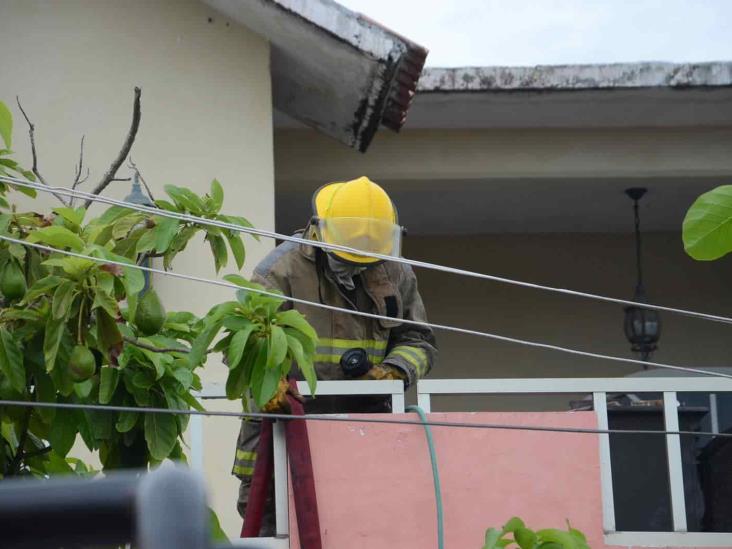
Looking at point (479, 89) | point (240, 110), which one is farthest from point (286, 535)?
point (479, 89)

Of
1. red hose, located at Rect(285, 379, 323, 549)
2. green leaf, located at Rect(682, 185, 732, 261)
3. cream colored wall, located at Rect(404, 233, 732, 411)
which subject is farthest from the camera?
cream colored wall, located at Rect(404, 233, 732, 411)

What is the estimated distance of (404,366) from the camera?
5145 mm

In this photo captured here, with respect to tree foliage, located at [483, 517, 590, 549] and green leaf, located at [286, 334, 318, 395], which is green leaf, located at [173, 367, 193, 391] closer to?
green leaf, located at [286, 334, 318, 395]

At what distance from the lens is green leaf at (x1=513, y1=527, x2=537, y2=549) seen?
3.91m

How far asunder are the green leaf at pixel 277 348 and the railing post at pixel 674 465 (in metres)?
2.26

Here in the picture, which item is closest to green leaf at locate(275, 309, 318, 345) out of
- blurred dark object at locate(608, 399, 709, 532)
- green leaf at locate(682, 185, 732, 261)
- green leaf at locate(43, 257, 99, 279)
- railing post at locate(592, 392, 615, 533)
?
green leaf at locate(43, 257, 99, 279)

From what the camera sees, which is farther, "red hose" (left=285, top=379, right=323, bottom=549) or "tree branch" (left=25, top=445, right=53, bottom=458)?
"red hose" (left=285, top=379, right=323, bottom=549)

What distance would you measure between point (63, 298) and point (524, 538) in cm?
160

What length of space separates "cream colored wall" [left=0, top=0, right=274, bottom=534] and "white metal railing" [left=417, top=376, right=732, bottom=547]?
2275 millimetres

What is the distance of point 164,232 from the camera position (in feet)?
12.2

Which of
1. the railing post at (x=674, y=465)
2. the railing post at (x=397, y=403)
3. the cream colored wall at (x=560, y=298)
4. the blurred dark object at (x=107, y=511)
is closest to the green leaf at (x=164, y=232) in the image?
the railing post at (x=397, y=403)

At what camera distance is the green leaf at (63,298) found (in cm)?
337

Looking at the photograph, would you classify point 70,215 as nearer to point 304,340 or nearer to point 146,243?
point 146,243

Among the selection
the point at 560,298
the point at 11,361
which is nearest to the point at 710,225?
the point at 11,361
